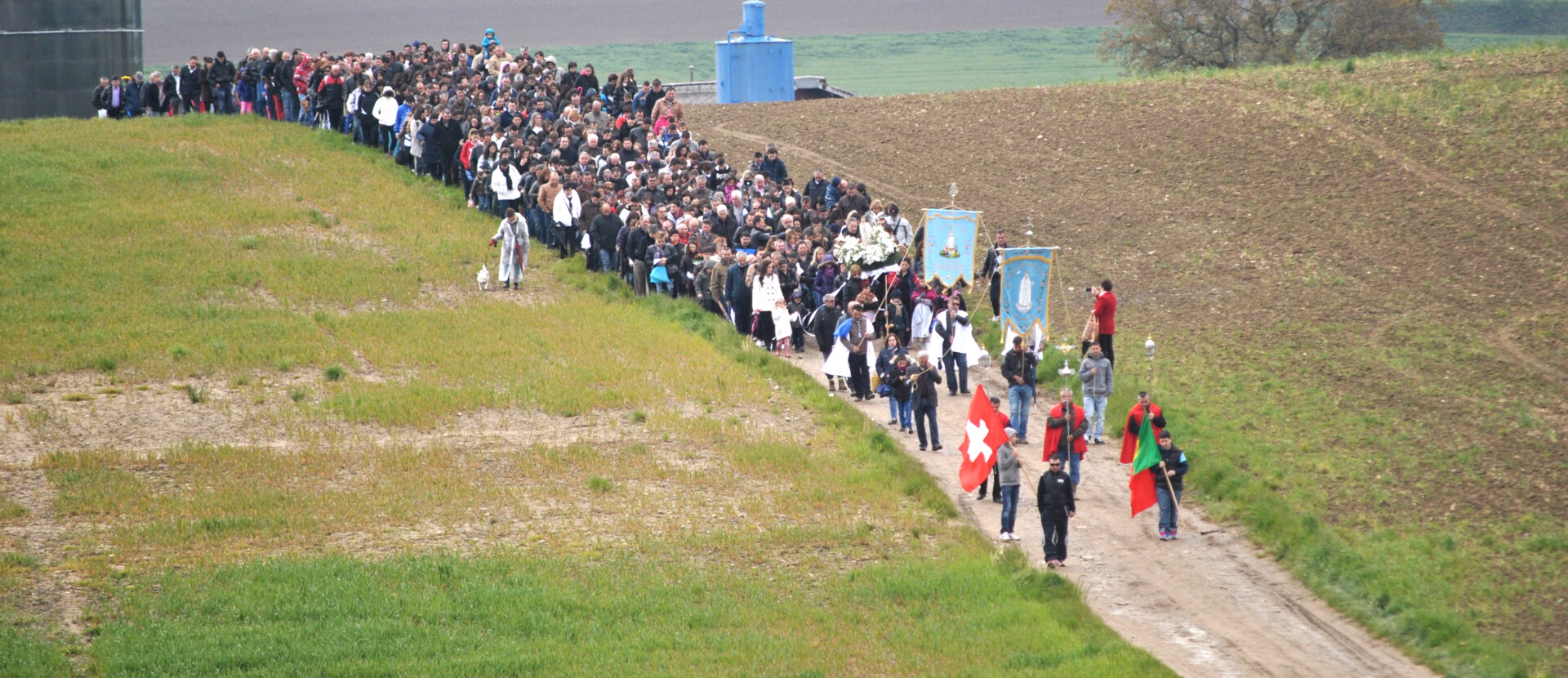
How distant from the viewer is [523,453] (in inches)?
782

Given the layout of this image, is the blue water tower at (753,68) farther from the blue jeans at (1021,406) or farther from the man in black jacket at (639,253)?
the blue jeans at (1021,406)

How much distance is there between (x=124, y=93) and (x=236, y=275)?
14.3 meters

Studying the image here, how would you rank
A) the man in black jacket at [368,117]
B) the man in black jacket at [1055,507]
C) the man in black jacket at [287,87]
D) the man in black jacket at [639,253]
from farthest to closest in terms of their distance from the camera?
the man in black jacket at [287,87], the man in black jacket at [368,117], the man in black jacket at [639,253], the man in black jacket at [1055,507]

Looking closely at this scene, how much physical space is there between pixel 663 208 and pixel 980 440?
10756 mm

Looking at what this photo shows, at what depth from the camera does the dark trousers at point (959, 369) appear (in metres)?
23.2

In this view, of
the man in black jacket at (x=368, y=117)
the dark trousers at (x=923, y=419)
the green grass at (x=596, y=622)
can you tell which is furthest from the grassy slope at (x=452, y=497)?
the man in black jacket at (x=368, y=117)

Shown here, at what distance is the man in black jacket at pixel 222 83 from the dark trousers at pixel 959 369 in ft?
79.3

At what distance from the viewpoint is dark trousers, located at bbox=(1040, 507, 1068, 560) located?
16703 millimetres

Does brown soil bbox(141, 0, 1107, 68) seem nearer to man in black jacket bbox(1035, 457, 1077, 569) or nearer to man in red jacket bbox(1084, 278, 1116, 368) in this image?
man in red jacket bbox(1084, 278, 1116, 368)

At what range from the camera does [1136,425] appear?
18578 millimetres

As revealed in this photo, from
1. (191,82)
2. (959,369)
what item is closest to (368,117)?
(191,82)

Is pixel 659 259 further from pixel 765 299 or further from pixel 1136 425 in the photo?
pixel 1136 425

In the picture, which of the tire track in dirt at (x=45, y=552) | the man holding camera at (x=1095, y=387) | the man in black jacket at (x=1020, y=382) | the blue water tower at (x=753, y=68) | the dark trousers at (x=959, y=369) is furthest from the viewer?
the blue water tower at (x=753, y=68)

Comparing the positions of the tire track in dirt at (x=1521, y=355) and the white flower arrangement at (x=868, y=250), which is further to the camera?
the white flower arrangement at (x=868, y=250)
